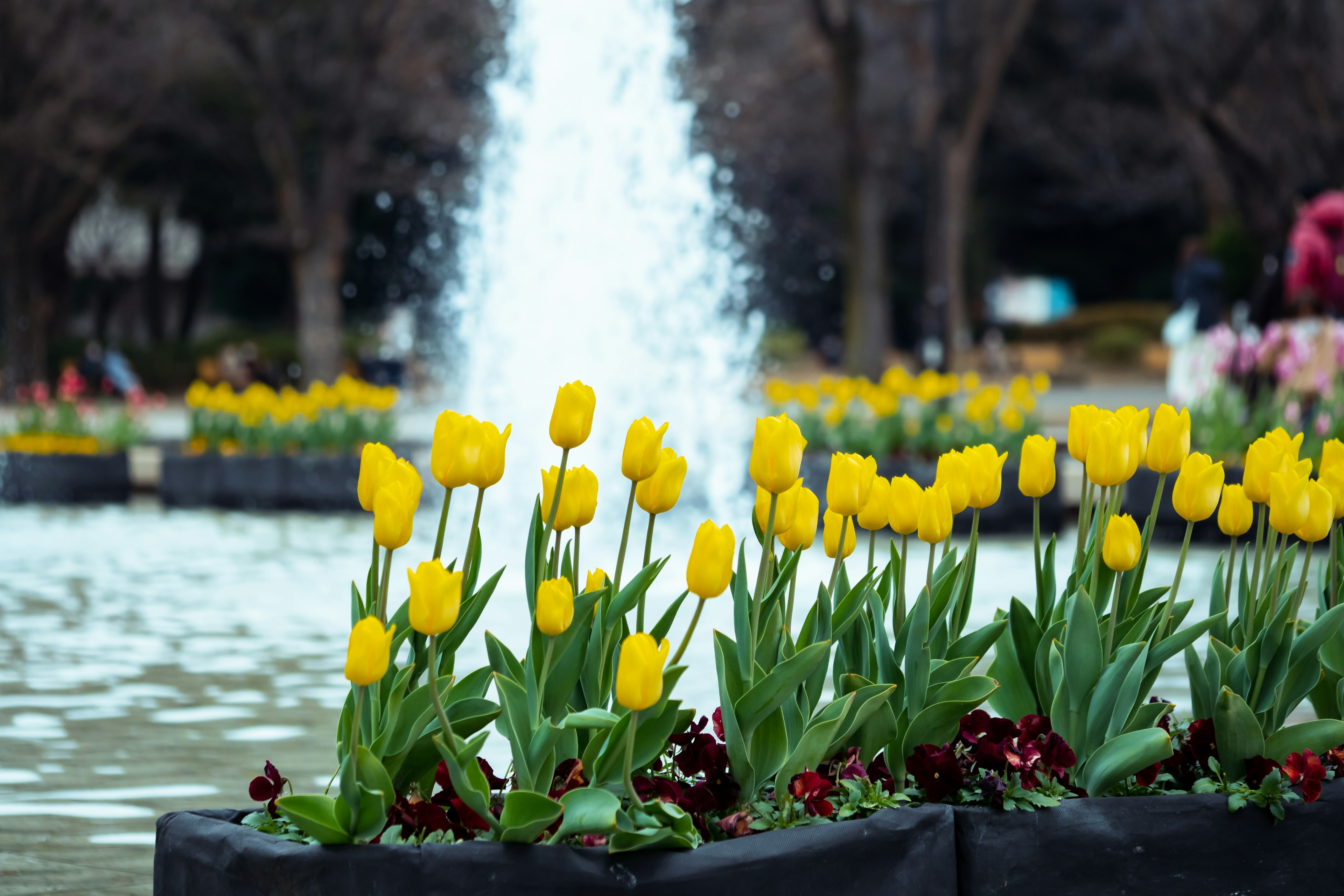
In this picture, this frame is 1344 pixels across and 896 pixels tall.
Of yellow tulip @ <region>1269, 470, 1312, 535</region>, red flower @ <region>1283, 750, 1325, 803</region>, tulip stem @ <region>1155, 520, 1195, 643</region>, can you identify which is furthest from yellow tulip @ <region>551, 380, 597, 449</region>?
red flower @ <region>1283, 750, 1325, 803</region>

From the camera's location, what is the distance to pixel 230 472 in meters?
13.8

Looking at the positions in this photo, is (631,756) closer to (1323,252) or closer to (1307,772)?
(1307,772)

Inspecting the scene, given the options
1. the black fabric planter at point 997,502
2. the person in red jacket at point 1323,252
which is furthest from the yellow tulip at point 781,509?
the person in red jacket at point 1323,252

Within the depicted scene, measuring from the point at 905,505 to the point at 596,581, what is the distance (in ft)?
1.83

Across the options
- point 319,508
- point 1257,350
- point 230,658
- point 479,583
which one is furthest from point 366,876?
point 319,508

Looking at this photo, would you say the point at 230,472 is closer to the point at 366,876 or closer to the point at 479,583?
the point at 479,583

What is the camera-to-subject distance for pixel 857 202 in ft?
86.6

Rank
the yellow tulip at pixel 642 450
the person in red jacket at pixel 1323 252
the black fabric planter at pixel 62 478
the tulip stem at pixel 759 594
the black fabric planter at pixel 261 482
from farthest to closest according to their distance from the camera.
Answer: the black fabric planter at pixel 62 478 → the black fabric planter at pixel 261 482 → the person in red jacket at pixel 1323 252 → the tulip stem at pixel 759 594 → the yellow tulip at pixel 642 450

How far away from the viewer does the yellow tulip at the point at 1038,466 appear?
9.87 ft

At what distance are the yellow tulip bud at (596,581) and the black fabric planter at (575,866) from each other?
1.48 feet

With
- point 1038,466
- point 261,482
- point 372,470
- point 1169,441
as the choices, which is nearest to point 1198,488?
point 1169,441

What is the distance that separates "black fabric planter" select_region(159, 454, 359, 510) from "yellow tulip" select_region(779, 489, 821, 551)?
1069 centimetres

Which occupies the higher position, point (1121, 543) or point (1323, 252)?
point (1323, 252)

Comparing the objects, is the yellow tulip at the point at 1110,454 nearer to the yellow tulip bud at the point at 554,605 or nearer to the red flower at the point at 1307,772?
the red flower at the point at 1307,772
